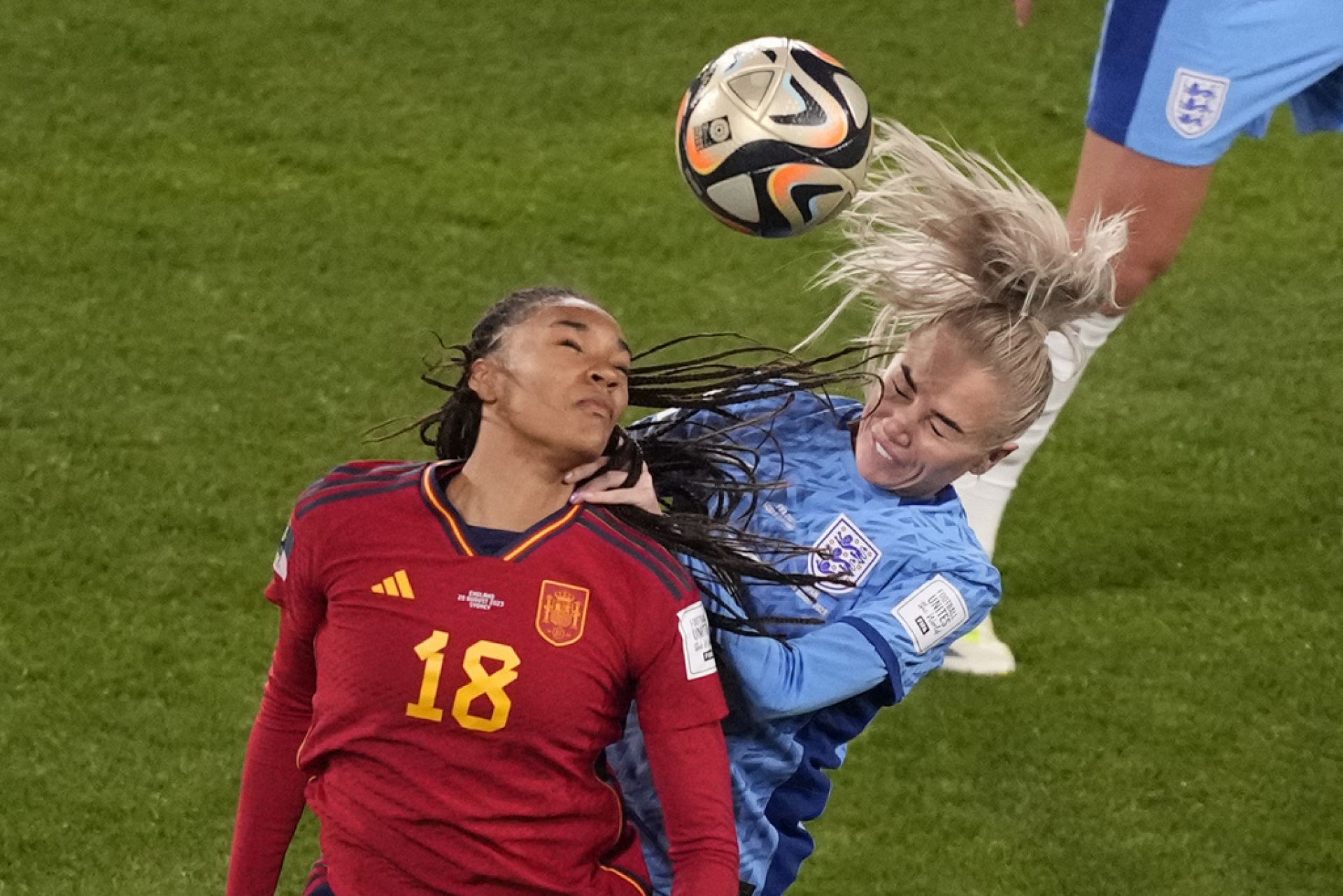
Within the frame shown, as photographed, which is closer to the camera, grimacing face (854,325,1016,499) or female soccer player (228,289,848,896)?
female soccer player (228,289,848,896)

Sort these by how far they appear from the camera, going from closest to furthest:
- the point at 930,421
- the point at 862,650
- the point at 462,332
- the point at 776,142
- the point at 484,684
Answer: the point at 484,684 < the point at 862,650 < the point at 930,421 < the point at 776,142 < the point at 462,332

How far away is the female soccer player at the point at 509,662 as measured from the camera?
264 cm

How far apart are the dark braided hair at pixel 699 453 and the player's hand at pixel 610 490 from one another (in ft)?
0.05

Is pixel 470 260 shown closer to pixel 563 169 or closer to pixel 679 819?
pixel 563 169

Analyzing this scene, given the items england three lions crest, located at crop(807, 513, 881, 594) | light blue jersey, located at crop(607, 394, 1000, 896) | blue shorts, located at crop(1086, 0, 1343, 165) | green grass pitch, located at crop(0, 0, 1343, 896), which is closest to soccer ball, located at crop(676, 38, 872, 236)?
light blue jersey, located at crop(607, 394, 1000, 896)

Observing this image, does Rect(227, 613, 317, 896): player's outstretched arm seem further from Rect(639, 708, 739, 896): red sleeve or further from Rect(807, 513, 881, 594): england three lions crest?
Rect(807, 513, 881, 594): england three lions crest

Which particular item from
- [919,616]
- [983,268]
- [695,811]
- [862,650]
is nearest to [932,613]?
[919,616]

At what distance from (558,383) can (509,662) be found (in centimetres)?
40

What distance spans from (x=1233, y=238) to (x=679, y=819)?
486 cm

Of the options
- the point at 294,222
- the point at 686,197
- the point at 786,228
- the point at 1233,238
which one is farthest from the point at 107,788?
the point at 1233,238

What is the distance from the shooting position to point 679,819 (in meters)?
2.67

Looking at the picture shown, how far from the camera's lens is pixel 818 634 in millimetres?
2869

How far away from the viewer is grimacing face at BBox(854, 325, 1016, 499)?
308 centimetres

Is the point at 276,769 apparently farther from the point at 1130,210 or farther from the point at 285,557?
the point at 1130,210
